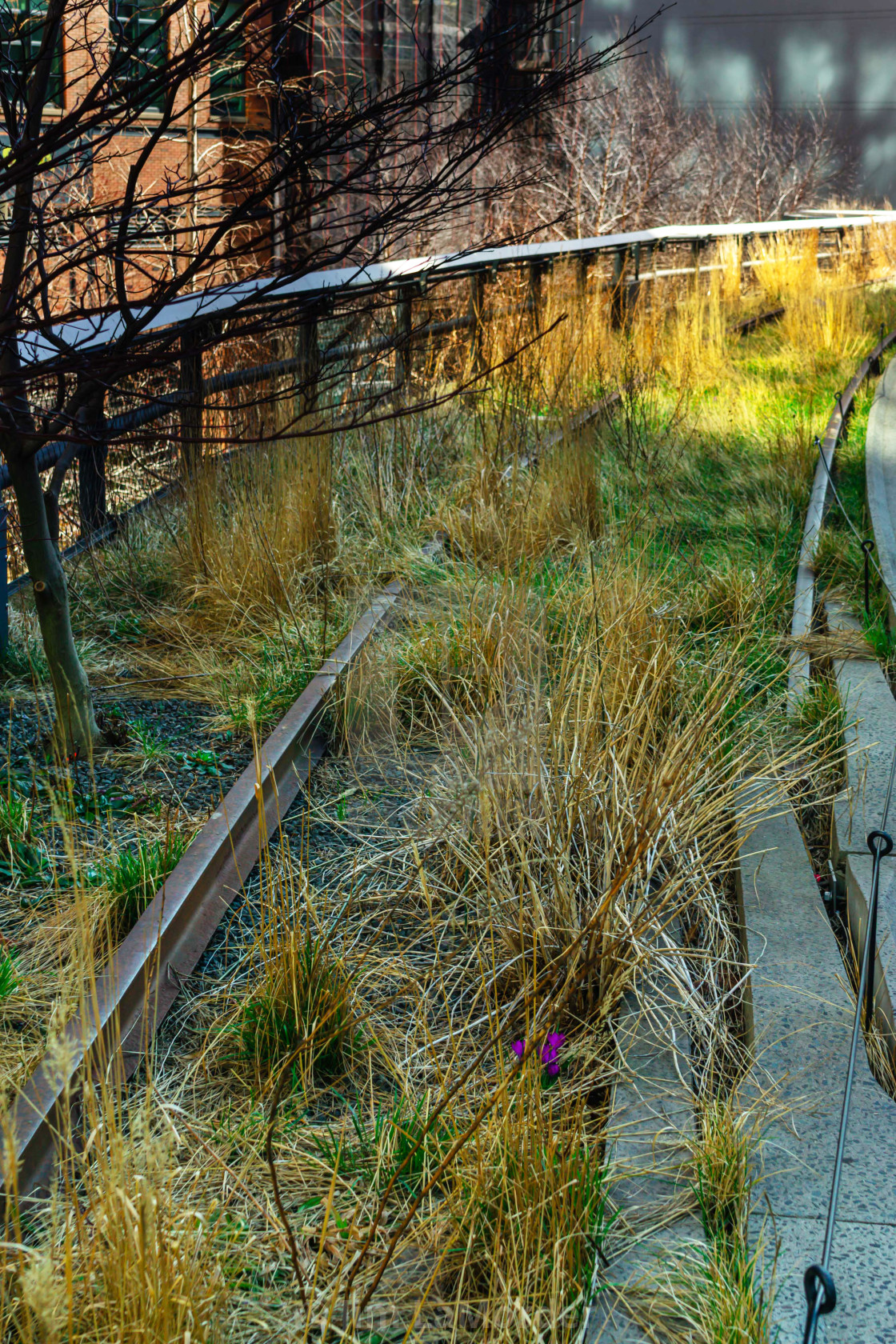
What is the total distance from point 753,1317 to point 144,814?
2.25 metres

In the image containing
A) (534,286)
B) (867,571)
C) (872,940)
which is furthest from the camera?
(534,286)

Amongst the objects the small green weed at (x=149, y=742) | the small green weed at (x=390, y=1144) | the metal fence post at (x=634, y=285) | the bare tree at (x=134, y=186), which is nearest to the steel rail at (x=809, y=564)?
the bare tree at (x=134, y=186)

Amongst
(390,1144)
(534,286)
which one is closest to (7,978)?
(390,1144)

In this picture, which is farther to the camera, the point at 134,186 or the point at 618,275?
the point at 618,275

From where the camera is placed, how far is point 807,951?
2.72m

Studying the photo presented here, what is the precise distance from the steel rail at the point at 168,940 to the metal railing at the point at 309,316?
1011mm

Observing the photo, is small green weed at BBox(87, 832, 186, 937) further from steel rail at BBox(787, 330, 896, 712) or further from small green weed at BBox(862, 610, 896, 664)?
small green weed at BBox(862, 610, 896, 664)

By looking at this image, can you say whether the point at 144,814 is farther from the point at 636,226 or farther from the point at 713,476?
the point at 636,226

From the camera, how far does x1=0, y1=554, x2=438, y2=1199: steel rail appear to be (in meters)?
2.00

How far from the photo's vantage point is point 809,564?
5.35m

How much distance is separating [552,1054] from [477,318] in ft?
20.6

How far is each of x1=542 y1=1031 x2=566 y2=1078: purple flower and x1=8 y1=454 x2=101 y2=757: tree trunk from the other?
1.63m

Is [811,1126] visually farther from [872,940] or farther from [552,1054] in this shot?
[552,1054]

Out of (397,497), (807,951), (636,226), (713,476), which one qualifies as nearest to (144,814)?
(807,951)
